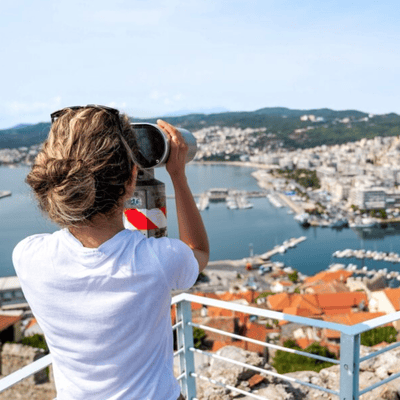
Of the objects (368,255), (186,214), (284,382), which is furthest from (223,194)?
(186,214)

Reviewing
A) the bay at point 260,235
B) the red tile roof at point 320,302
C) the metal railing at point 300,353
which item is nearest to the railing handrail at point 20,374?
the metal railing at point 300,353

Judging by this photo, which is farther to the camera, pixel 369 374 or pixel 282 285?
pixel 282 285

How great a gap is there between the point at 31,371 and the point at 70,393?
0.21 metres

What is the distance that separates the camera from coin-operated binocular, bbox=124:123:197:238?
1.55 ft

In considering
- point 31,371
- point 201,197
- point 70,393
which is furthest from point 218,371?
point 201,197

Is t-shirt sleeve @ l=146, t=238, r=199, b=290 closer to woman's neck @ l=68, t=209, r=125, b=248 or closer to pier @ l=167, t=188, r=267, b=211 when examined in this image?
woman's neck @ l=68, t=209, r=125, b=248

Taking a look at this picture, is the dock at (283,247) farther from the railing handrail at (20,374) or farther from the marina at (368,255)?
the railing handrail at (20,374)

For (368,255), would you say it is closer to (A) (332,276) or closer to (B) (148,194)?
(A) (332,276)

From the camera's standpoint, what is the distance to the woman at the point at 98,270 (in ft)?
1.15

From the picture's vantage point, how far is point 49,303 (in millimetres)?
383

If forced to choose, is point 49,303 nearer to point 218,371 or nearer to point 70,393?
point 70,393

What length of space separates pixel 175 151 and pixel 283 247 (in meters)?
16.7

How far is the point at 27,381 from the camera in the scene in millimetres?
2691

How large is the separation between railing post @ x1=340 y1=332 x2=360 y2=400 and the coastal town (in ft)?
1.60
